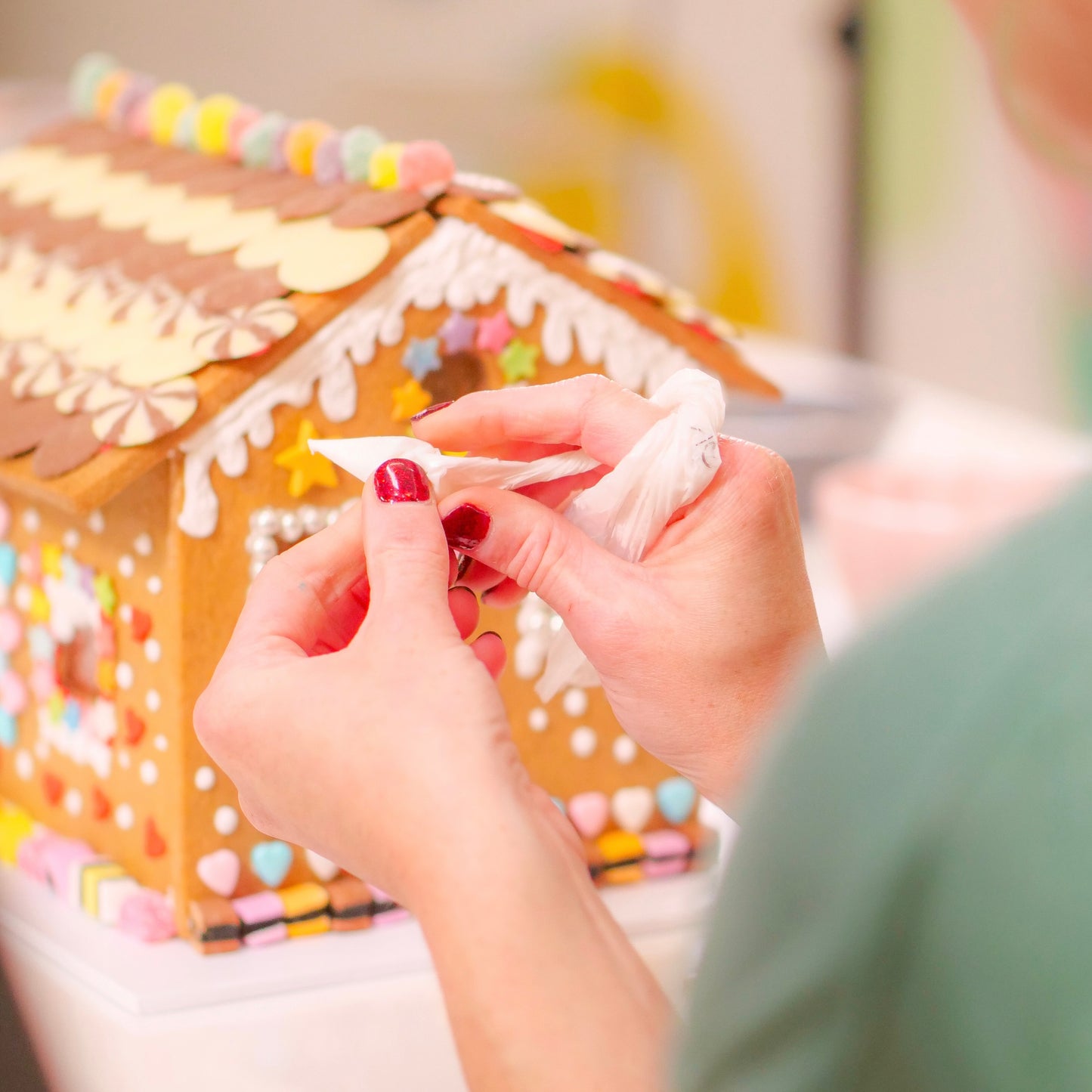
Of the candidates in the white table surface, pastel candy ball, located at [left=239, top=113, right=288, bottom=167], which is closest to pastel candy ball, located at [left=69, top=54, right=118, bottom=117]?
pastel candy ball, located at [left=239, top=113, right=288, bottom=167]

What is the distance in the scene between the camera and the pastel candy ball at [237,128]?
2.60 ft

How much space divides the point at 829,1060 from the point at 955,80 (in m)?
2.10

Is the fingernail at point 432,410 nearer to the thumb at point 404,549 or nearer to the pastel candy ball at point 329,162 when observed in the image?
the thumb at point 404,549

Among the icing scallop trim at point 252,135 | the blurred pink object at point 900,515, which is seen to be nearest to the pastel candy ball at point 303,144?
the icing scallop trim at point 252,135

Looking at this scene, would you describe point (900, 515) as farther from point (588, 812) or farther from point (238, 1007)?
point (238, 1007)

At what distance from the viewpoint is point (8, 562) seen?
736 millimetres

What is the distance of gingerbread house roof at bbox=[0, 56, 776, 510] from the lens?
59 centimetres

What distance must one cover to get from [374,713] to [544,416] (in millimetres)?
181

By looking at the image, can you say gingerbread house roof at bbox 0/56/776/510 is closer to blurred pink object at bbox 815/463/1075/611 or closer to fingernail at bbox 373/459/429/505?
fingernail at bbox 373/459/429/505

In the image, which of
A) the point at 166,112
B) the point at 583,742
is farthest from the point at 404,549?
the point at 166,112

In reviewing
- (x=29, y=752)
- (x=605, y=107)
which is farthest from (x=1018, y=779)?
(x=605, y=107)

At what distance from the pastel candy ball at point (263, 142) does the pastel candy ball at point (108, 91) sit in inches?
7.8

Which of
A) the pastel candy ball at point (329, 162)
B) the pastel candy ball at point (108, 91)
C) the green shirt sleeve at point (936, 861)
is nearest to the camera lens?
the green shirt sleeve at point (936, 861)

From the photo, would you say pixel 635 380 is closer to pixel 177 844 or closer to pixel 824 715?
pixel 177 844
